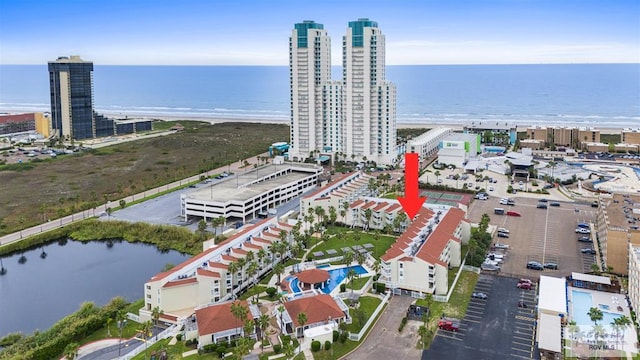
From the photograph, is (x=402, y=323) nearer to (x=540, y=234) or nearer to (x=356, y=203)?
(x=356, y=203)

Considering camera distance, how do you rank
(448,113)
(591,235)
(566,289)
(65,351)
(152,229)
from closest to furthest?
(65,351), (566,289), (591,235), (152,229), (448,113)

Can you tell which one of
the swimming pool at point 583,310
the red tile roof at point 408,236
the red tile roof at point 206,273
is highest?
the red tile roof at point 408,236

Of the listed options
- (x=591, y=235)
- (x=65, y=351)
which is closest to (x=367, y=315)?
(x=65, y=351)

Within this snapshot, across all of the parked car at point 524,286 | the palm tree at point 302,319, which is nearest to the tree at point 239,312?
the palm tree at point 302,319

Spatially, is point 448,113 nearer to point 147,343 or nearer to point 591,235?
point 591,235

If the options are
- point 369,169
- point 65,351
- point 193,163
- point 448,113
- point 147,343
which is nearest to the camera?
point 65,351

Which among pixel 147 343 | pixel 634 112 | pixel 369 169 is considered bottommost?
pixel 147 343

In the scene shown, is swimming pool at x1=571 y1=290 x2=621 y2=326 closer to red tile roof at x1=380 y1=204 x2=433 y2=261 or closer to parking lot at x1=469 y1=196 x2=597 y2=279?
parking lot at x1=469 y1=196 x2=597 y2=279

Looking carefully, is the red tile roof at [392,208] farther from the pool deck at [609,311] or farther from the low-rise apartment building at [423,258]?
the pool deck at [609,311]
